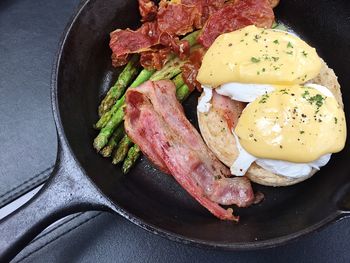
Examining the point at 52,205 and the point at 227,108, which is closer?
the point at 52,205

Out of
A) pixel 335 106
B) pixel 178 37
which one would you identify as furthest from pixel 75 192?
pixel 335 106

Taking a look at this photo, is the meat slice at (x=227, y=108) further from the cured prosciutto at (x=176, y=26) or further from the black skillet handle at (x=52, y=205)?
the black skillet handle at (x=52, y=205)

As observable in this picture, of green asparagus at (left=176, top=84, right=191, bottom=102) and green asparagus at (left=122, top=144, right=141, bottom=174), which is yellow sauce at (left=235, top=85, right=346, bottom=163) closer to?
green asparagus at (left=176, top=84, right=191, bottom=102)

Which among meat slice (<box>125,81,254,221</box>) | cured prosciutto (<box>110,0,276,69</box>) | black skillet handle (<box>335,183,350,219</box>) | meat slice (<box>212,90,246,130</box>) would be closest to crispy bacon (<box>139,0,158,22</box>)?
cured prosciutto (<box>110,0,276,69</box>)

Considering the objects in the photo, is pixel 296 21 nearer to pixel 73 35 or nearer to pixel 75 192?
pixel 73 35

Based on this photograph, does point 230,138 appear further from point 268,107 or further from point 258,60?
point 258,60

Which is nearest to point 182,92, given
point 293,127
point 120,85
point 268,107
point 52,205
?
point 120,85
